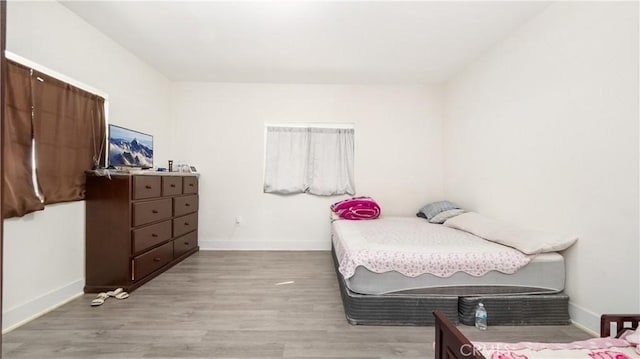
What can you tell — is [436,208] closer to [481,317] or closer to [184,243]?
[481,317]

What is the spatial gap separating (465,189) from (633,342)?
213cm

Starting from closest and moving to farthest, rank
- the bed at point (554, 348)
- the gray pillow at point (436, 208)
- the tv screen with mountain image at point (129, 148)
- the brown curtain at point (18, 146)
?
the bed at point (554, 348) < the brown curtain at point (18, 146) < the tv screen with mountain image at point (129, 148) < the gray pillow at point (436, 208)

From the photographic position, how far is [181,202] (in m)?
3.10

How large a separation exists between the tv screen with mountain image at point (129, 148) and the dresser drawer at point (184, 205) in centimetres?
57

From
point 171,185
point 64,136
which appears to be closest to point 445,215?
point 171,185

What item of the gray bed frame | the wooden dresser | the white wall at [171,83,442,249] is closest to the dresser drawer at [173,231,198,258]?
the white wall at [171,83,442,249]

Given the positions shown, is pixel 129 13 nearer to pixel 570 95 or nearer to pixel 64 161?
pixel 64 161

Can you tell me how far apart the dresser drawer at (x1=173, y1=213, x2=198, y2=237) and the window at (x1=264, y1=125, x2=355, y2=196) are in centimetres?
109

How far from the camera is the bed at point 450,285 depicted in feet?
5.85

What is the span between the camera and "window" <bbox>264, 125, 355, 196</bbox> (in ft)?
12.1

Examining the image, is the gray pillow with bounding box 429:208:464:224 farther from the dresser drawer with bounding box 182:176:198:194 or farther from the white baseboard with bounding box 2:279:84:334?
the white baseboard with bounding box 2:279:84:334

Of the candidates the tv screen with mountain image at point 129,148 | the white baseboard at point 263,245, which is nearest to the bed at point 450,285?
the white baseboard at point 263,245

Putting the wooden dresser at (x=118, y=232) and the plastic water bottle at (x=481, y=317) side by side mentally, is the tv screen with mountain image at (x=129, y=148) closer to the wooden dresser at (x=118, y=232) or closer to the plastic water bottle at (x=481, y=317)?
the wooden dresser at (x=118, y=232)

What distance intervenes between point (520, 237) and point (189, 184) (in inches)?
142
